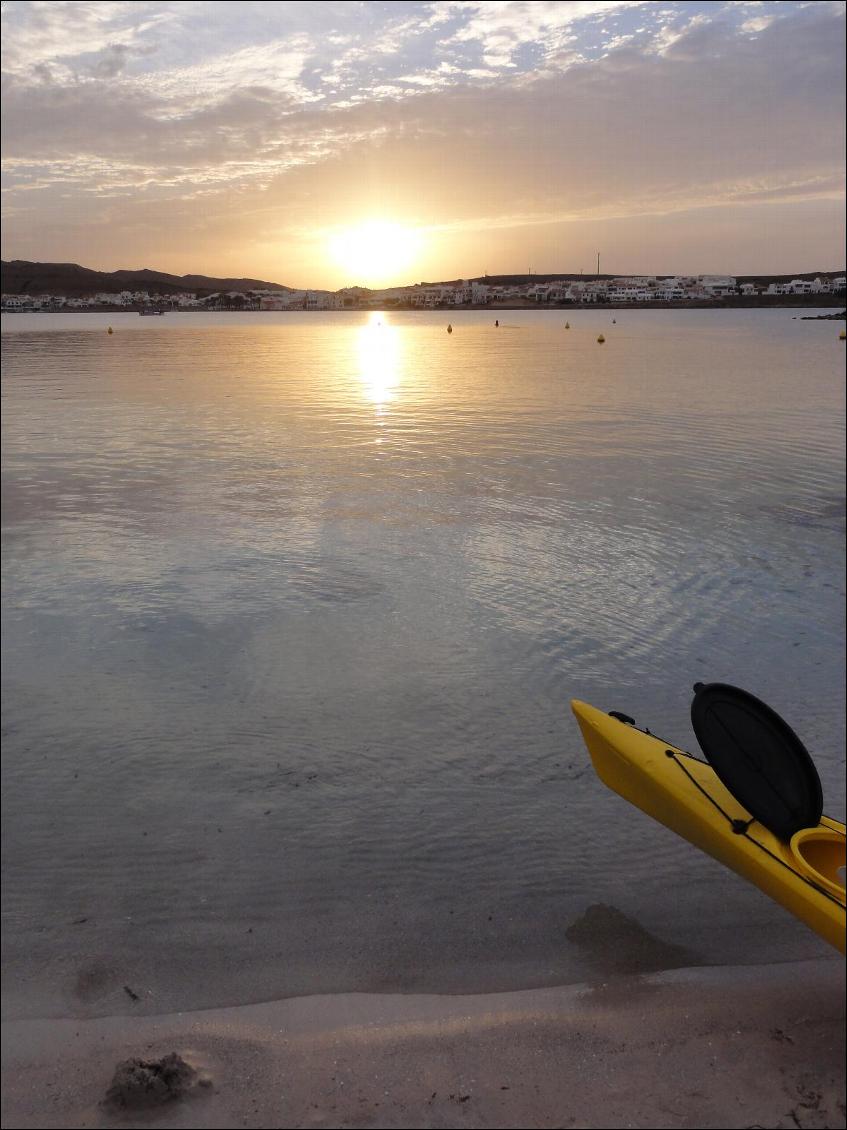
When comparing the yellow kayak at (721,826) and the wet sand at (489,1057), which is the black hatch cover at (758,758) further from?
the wet sand at (489,1057)

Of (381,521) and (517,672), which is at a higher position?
(381,521)

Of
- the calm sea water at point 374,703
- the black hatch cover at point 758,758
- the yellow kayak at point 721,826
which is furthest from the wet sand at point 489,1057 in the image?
the black hatch cover at point 758,758

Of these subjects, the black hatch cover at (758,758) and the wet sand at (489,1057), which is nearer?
the wet sand at (489,1057)

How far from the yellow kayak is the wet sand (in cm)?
66

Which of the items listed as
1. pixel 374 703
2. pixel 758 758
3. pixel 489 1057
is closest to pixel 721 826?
pixel 758 758

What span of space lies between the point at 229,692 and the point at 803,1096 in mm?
6087

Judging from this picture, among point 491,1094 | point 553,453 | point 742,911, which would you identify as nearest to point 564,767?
point 742,911

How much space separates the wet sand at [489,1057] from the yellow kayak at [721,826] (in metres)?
0.66

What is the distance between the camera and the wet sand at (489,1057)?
3859 mm

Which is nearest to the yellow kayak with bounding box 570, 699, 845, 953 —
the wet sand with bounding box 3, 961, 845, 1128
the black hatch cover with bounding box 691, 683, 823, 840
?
the black hatch cover with bounding box 691, 683, 823, 840

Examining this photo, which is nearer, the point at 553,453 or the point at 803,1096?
the point at 803,1096

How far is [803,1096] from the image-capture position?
386 centimetres

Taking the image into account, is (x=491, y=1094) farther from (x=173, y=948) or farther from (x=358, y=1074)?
(x=173, y=948)

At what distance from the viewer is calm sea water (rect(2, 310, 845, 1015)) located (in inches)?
211
